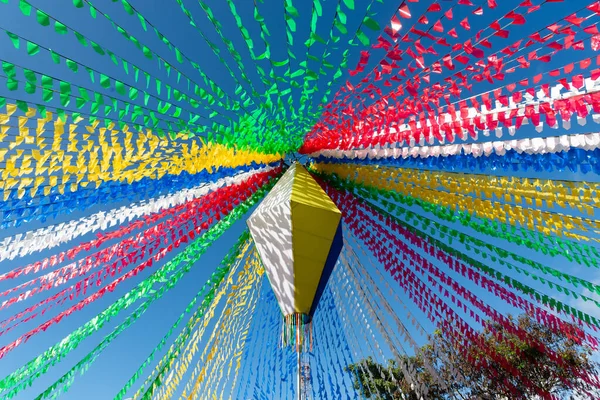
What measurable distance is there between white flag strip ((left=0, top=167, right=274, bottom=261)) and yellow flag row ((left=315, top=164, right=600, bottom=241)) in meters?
2.28

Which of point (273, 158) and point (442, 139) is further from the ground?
point (442, 139)

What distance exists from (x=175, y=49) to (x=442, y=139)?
236 cm

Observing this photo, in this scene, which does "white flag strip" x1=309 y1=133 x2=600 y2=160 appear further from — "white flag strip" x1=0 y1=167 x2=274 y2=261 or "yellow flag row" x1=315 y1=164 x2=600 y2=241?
"white flag strip" x1=0 y1=167 x2=274 y2=261

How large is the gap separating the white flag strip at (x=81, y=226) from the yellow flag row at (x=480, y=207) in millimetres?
2278

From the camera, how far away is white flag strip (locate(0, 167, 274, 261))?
11.9 feet

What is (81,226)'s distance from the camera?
3930 millimetres

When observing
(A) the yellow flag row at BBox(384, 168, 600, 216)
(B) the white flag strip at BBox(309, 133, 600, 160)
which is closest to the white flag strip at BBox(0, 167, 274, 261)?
(B) the white flag strip at BBox(309, 133, 600, 160)

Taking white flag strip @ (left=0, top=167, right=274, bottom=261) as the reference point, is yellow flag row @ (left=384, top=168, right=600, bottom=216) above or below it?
above

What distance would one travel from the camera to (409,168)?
4074mm

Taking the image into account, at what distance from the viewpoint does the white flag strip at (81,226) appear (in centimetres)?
363

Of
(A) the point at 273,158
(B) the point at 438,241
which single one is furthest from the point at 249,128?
(B) the point at 438,241

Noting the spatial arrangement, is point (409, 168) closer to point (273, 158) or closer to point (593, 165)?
point (593, 165)

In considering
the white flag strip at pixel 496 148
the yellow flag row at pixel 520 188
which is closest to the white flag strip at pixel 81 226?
the white flag strip at pixel 496 148

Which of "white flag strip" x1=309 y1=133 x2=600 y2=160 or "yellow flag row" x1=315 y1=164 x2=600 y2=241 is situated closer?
"white flag strip" x1=309 y1=133 x2=600 y2=160
